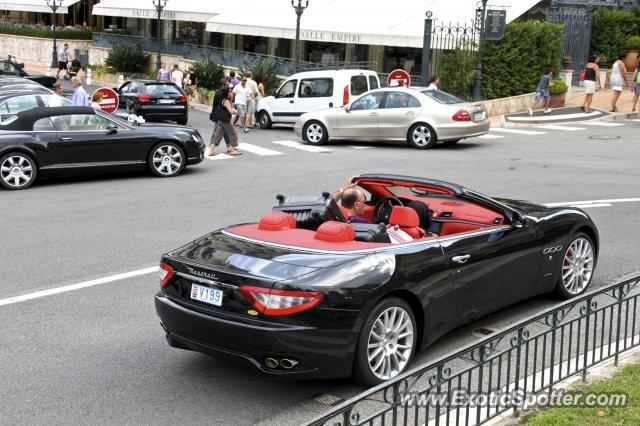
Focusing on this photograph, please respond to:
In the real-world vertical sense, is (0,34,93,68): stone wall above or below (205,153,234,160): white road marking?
above

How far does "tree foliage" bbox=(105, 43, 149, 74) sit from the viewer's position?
47.1m

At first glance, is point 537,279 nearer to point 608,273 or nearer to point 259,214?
point 608,273

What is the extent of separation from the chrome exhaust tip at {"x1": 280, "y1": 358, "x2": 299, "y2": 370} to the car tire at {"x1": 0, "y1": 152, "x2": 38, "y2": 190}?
1113 centimetres

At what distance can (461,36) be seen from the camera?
98.2 ft

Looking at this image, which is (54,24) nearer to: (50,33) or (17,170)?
(50,33)

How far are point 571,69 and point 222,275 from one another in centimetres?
2921

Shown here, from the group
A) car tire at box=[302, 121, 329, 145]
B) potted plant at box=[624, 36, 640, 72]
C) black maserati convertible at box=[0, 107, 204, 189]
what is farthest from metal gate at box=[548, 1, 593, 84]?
black maserati convertible at box=[0, 107, 204, 189]

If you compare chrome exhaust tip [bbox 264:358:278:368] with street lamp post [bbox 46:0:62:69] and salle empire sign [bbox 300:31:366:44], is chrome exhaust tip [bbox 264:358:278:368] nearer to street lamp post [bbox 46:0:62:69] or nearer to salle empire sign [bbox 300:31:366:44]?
salle empire sign [bbox 300:31:366:44]

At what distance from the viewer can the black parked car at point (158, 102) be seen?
2745 centimetres

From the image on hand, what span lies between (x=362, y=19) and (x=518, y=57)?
691 cm

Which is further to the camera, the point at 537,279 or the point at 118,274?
the point at 118,274

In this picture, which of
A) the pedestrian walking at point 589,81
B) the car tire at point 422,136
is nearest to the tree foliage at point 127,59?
the pedestrian walking at point 589,81

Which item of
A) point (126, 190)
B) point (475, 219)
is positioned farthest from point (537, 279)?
point (126, 190)

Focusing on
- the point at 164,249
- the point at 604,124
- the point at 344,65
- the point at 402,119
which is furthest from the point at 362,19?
the point at 164,249
